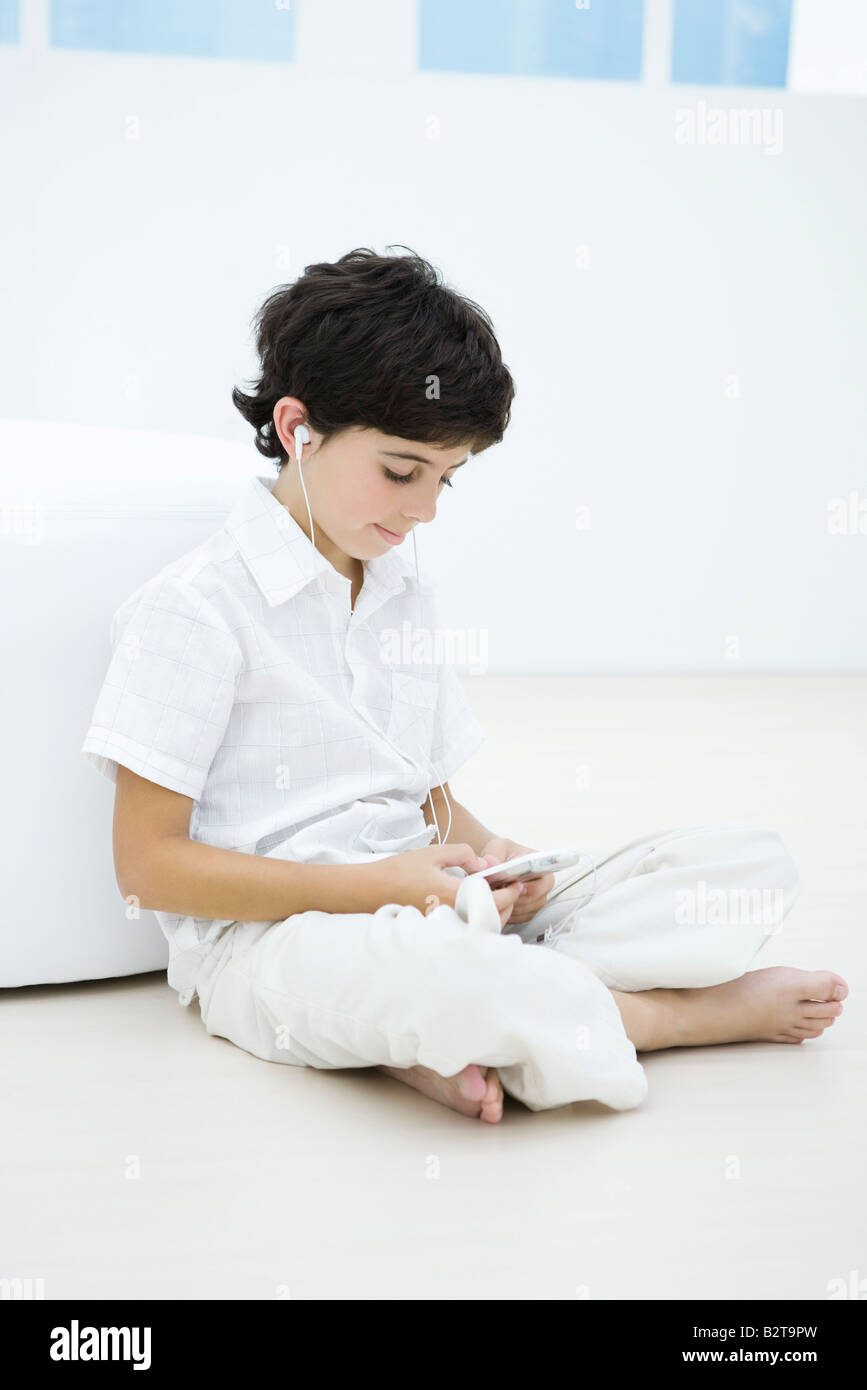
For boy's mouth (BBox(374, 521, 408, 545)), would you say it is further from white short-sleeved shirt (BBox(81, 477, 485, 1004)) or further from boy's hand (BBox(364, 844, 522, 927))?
boy's hand (BBox(364, 844, 522, 927))

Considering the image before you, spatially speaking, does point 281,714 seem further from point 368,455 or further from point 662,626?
point 662,626

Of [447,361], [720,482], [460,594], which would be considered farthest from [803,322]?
[447,361]

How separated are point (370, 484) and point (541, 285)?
3003mm

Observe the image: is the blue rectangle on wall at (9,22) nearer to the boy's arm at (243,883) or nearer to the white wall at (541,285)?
the white wall at (541,285)

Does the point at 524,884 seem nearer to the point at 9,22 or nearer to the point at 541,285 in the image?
the point at 541,285

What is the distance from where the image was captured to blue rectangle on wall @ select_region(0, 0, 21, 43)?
359 centimetres

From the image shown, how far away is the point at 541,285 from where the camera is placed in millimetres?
3992

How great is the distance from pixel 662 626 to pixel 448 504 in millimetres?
721

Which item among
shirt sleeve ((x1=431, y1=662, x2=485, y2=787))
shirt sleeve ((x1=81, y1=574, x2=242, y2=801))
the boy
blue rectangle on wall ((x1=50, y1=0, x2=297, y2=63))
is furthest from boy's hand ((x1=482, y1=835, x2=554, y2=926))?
blue rectangle on wall ((x1=50, y1=0, x2=297, y2=63))

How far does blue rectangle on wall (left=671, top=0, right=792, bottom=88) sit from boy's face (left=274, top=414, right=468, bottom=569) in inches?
128

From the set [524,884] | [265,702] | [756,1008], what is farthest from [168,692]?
[756,1008]

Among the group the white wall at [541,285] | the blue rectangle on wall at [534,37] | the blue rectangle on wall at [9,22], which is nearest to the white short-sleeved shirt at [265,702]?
the white wall at [541,285]

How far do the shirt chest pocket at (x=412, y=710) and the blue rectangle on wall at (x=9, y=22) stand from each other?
3019 millimetres
